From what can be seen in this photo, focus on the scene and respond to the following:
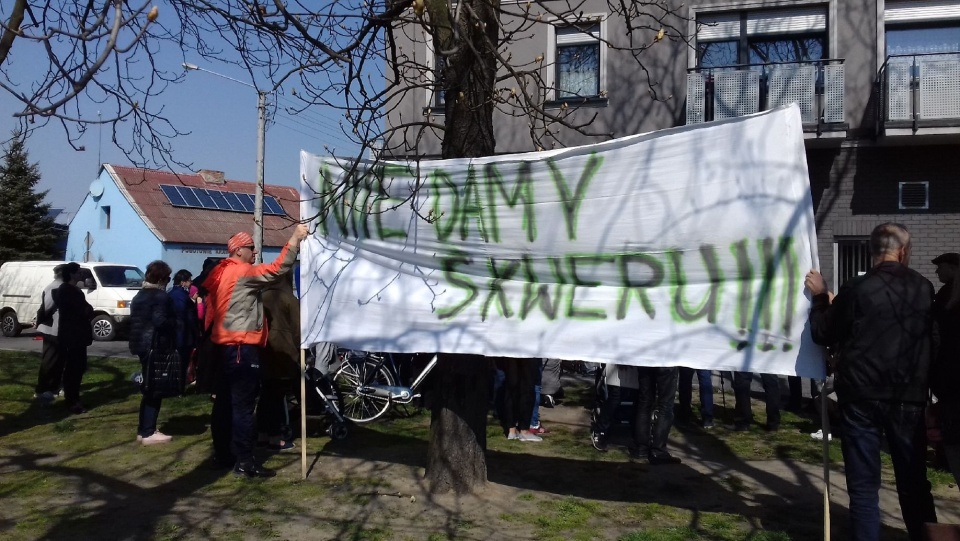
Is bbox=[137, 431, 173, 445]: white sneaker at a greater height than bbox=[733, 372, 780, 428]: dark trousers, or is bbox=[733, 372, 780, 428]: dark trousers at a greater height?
bbox=[733, 372, 780, 428]: dark trousers

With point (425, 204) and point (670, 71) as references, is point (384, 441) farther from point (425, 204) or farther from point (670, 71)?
point (670, 71)

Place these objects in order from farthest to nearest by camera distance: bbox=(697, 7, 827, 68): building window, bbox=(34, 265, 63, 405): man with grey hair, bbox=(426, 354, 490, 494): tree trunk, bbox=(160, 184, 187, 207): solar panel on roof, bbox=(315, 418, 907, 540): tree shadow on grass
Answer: bbox=(160, 184, 187, 207): solar panel on roof < bbox=(697, 7, 827, 68): building window < bbox=(34, 265, 63, 405): man with grey hair < bbox=(426, 354, 490, 494): tree trunk < bbox=(315, 418, 907, 540): tree shadow on grass

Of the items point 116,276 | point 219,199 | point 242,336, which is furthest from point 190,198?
point 242,336

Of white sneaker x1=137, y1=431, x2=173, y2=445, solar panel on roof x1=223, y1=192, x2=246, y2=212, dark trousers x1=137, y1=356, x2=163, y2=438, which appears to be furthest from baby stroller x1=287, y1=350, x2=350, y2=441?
solar panel on roof x1=223, y1=192, x2=246, y2=212

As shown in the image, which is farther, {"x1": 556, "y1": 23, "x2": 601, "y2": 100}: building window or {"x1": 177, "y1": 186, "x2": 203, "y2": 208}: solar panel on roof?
{"x1": 177, "y1": 186, "x2": 203, "y2": 208}: solar panel on roof

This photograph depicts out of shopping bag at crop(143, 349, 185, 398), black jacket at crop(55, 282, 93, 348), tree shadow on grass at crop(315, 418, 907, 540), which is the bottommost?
tree shadow on grass at crop(315, 418, 907, 540)

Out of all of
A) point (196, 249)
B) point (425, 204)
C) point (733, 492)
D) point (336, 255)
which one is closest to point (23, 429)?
point (336, 255)

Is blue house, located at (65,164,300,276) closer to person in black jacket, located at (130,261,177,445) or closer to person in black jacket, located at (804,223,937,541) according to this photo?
person in black jacket, located at (130,261,177,445)

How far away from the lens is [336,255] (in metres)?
6.78

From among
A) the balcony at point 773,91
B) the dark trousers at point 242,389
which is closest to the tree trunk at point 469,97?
the dark trousers at point 242,389

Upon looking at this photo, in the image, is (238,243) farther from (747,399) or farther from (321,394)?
(747,399)

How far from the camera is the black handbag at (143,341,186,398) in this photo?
8.21 meters

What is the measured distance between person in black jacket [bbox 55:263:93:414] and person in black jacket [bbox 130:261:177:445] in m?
2.39

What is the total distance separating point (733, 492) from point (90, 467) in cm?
537
